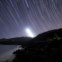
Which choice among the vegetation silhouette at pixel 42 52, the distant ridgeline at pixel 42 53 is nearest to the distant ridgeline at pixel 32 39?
the vegetation silhouette at pixel 42 52

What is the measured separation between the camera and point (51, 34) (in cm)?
717

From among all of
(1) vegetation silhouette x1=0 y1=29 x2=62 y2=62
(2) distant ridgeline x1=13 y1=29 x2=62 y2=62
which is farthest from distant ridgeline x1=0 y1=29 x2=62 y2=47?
(2) distant ridgeline x1=13 y1=29 x2=62 y2=62

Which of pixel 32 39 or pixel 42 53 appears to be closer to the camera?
pixel 42 53

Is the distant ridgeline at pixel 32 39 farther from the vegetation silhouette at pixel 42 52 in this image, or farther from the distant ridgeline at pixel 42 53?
the distant ridgeline at pixel 42 53

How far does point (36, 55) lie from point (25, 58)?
0.59 meters

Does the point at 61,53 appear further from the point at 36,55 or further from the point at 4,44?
the point at 4,44

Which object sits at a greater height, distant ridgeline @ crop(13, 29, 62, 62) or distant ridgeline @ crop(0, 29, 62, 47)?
distant ridgeline @ crop(0, 29, 62, 47)

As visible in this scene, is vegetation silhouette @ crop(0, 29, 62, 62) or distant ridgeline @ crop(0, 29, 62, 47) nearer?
vegetation silhouette @ crop(0, 29, 62, 62)

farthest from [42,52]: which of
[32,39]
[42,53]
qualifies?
[32,39]

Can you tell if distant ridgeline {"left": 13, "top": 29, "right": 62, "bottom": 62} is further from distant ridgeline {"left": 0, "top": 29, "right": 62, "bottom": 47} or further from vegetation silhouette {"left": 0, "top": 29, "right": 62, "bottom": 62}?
distant ridgeline {"left": 0, "top": 29, "right": 62, "bottom": 47}

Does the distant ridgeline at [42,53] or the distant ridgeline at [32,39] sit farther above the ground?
the distant ridgeline at [32,39]

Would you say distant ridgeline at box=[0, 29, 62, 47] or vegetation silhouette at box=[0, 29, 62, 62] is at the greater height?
distant ridgeline at box=[0, 29, 62, 47]

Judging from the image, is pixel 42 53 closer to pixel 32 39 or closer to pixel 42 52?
pixel 42 52

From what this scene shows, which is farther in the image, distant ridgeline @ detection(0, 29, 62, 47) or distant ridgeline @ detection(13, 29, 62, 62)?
distant ridgeline @ detection(0, 29, 62, 47)
